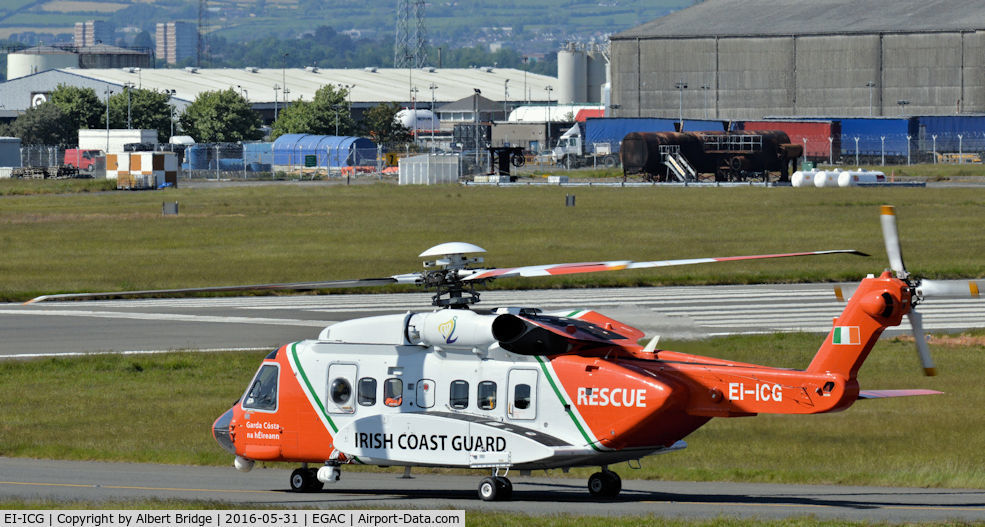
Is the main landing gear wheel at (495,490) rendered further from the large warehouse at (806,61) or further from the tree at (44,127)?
Result: the tree at (44,127)

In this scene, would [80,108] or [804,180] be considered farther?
[80,108]

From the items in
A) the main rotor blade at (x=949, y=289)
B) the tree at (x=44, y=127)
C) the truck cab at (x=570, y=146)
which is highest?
the tree at (x=44, y=127)

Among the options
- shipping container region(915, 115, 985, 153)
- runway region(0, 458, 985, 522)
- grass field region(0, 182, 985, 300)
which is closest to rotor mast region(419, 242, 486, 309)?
runway region(0, 458, 985, 522)

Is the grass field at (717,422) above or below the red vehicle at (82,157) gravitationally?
below

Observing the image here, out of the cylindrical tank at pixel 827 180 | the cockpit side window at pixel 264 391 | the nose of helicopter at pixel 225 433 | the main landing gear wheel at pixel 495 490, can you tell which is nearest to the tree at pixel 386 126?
the cylindrical tank at pixel 827 180

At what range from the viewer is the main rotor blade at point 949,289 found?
1541cm

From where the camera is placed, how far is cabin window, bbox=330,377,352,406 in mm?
20147

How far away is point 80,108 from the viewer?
17100 cm

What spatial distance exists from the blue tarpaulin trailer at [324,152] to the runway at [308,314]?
99.2 metres

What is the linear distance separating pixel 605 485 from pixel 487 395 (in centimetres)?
226

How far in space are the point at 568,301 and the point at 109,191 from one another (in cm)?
7489

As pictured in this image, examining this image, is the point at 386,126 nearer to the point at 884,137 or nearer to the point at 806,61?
the point at 806,61

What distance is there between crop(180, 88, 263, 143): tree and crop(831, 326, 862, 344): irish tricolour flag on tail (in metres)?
167

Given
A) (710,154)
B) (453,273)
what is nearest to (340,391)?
(453,273)
